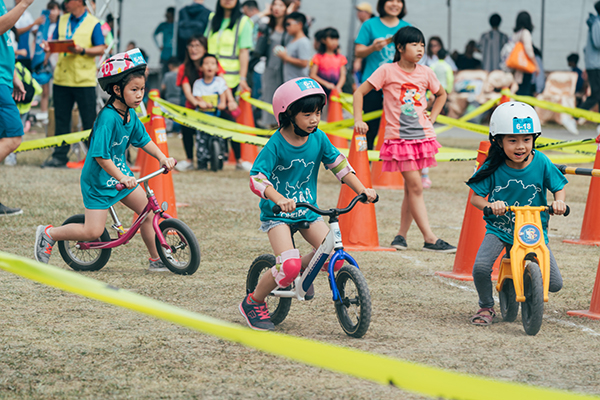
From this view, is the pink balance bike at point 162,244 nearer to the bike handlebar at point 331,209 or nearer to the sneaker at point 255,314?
the sneaker at point 255,314

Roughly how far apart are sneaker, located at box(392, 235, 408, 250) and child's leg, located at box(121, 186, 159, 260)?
A: 6.82 ft

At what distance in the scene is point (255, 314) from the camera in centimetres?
460

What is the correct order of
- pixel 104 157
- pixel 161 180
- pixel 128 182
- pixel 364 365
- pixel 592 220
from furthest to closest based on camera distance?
1. pixel 161 180
2. pixel 592 220
3. pixel 104 157
4. pixel 128 182
5. pixel 364 365

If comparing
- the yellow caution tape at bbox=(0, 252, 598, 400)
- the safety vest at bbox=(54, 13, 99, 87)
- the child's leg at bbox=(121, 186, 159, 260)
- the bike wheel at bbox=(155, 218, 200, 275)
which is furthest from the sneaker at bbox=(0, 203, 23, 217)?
the yellow caution tape at bbox=(0, 252, 598, 400)

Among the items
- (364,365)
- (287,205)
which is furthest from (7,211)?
(364,365)

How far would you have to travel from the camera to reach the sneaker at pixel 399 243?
6.95m

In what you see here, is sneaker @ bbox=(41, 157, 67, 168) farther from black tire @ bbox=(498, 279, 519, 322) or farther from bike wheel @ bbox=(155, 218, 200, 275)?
black tire @ bbox=(498, 279, 519, 322)

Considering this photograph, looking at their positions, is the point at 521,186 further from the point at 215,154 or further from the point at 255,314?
the point at 215,154

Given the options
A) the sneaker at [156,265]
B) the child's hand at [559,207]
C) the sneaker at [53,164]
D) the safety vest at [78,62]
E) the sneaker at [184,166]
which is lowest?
the sneaker at [53,164]

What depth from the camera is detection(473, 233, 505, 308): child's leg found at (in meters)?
4.80

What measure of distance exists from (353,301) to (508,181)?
48.4 inches

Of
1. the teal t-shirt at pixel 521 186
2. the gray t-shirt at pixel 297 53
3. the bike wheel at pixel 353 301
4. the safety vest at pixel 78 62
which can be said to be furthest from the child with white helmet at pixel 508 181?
the gray t-shirt at pixel 297 53

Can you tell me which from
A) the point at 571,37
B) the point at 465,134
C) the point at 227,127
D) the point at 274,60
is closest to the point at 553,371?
the point at 227,127

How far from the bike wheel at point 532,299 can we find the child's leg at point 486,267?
0.99ft
